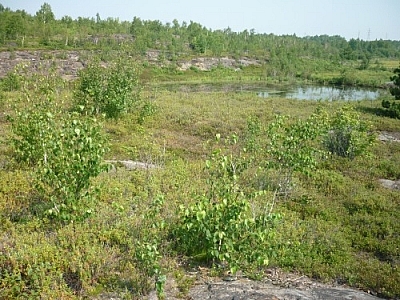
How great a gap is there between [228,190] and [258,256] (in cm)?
117

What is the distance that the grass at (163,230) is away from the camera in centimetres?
594

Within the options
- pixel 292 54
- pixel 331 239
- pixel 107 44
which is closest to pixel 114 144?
pixel 331 239

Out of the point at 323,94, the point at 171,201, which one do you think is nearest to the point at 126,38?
the point at 323,94

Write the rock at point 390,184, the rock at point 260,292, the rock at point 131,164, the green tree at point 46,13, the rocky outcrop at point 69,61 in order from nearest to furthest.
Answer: the rock at point 260,292 < the rock at point 131,164 < the rock at point 390,184 < the rocky outcrop at point 69,61 < the green tree at point 46,13

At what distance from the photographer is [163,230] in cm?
753

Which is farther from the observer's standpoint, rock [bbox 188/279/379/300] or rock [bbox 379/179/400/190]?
rock [bbox 379/179/400/190]

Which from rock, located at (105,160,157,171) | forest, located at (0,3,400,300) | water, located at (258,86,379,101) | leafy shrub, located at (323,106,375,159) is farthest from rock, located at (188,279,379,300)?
water, located at (258,86,379,101)

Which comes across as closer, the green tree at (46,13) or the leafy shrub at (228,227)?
the leafy shrub at (228,227)

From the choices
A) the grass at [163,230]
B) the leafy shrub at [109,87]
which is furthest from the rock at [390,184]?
the leafy shrub at [109,87]

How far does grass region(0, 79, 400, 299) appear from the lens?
5.94 m

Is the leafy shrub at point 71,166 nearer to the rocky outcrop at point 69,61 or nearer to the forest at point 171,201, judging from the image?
the forest at point 171,201

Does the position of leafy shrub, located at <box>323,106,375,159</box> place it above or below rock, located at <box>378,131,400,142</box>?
above

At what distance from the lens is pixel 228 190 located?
21.4ft

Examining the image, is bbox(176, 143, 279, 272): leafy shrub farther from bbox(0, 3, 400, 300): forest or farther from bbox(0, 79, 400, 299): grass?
bbox(0, 79, 400, 299): grass
